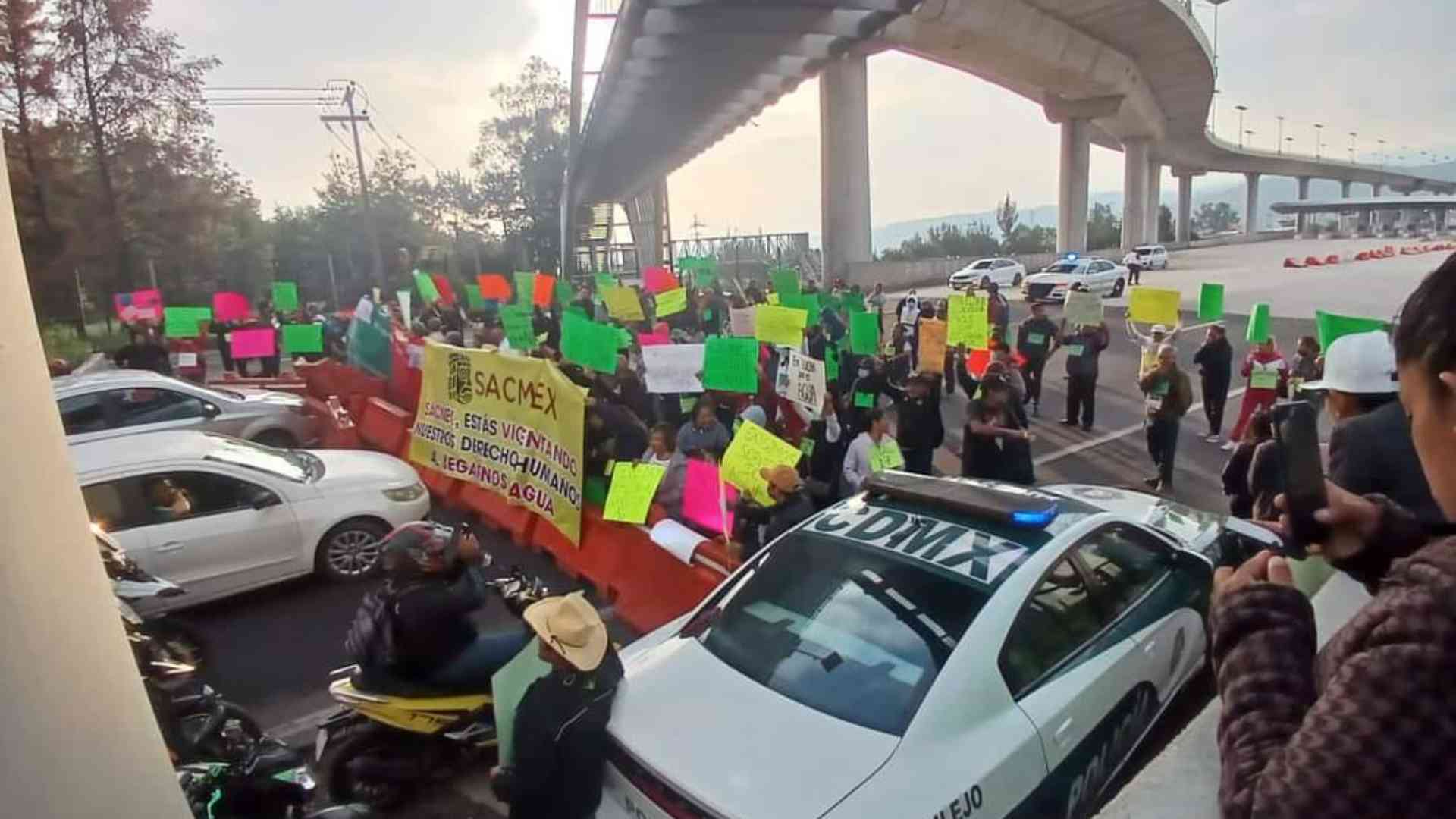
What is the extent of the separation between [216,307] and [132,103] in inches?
294

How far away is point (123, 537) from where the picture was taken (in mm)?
6367

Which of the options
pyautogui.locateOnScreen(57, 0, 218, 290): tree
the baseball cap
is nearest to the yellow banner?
the baseball cap

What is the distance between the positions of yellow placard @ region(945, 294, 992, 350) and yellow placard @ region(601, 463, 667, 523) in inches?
203

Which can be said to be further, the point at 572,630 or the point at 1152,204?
the point at 1152,204

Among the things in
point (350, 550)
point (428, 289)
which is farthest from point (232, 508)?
point (428, 289)

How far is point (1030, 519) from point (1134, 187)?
63.9m

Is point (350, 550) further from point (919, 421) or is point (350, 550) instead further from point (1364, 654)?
point (1364, 654)

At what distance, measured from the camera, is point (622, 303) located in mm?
14094

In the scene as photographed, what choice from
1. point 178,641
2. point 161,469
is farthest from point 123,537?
point 178,641

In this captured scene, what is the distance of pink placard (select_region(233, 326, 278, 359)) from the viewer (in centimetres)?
1526

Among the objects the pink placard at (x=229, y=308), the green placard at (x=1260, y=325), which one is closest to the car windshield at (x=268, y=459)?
the green placard at (x=1260, y=325)

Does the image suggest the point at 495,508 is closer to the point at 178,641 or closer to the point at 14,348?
the point at 178,641

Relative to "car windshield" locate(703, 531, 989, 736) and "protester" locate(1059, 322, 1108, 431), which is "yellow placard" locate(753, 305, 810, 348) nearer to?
"protester" locate(1059, 322, 1108, 431)

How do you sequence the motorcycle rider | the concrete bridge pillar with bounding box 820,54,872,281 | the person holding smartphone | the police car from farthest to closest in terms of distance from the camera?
the concrete bridge pillar with bounding box 820,54,872,281 < the motorcycle rider < the police car < the person holding smartphone
